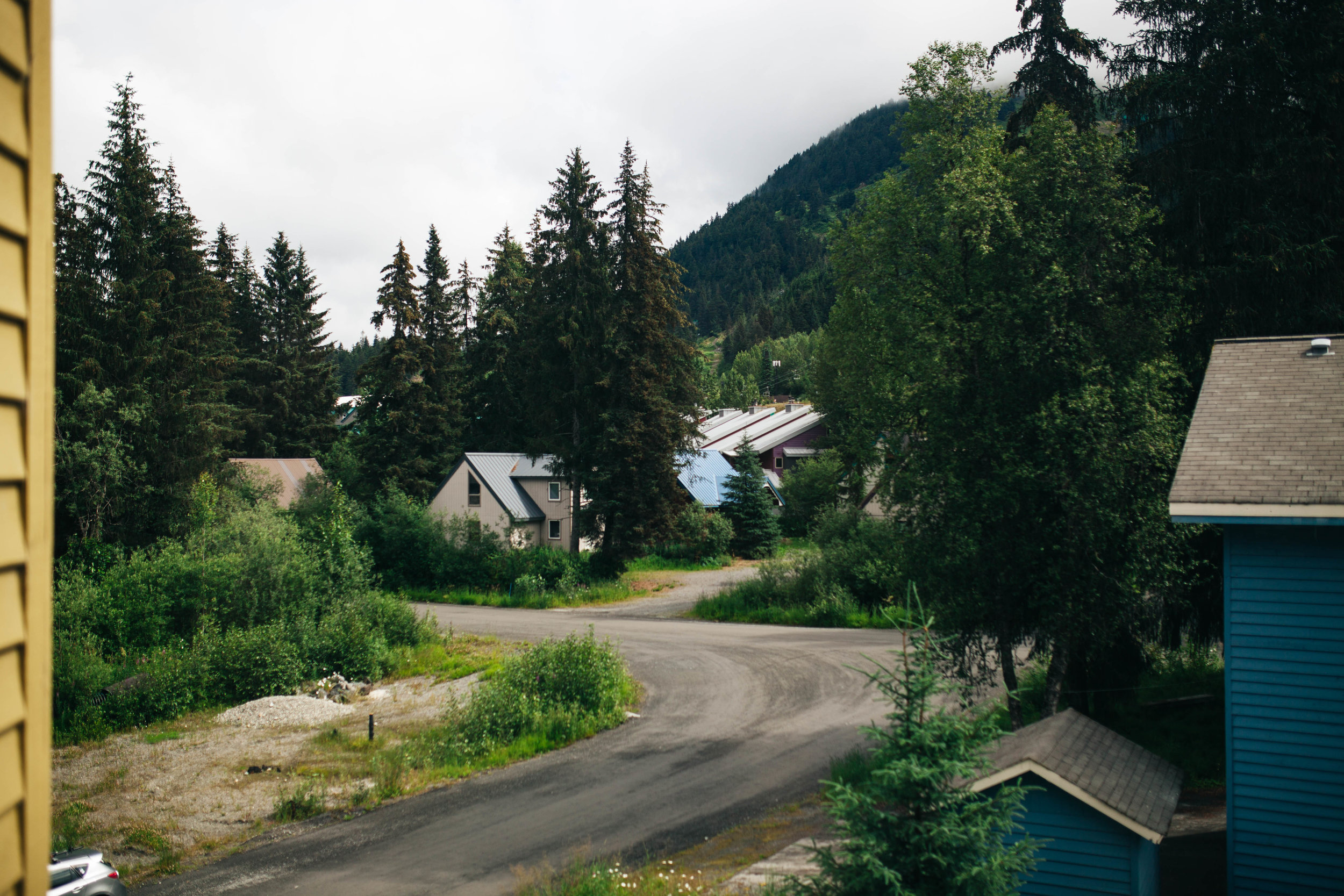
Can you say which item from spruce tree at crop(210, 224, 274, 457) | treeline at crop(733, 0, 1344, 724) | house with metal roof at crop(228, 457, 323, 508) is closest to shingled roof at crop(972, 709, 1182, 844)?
treeline at crop(733, 0, 1344, 724)

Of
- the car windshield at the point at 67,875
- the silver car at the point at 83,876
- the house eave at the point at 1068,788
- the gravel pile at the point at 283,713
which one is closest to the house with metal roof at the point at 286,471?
the gravel pile at the point at 283,713

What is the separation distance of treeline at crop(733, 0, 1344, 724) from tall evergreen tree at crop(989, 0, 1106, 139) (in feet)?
19.8

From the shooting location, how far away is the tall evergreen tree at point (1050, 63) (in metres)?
20.2

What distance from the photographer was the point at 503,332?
49.1m

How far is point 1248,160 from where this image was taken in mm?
13484

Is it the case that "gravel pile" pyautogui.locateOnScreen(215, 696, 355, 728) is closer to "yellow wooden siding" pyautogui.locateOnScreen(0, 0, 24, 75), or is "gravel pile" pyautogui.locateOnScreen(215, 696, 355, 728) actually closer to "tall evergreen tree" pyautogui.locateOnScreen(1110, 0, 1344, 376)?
"yellow wooden siding" pyautogui.locateOnScreen(0, 0, 24, 75)

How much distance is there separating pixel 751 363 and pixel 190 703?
109 meters

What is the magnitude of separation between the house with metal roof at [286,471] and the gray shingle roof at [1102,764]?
3997 cm

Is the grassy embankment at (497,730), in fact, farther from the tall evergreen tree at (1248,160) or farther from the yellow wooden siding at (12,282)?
the yellow wooden siding at (12,282)

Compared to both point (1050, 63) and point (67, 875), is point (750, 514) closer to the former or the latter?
point (1050, 63)

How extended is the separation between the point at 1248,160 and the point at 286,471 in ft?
156

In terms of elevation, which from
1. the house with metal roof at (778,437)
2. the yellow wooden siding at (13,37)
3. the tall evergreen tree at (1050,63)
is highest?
the tall evergreen tree at (1050,63)

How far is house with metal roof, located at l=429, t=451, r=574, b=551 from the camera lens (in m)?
41.7

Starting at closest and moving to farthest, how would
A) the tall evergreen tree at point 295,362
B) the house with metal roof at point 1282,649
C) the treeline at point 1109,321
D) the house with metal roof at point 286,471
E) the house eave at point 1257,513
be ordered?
the house eave at point 1257,513 < the house with metal roof at point 1282,649 < the treeline at point 1109,321 < the house with metal roof at point 286,471 < the tall evergreen tree at point 295,362
